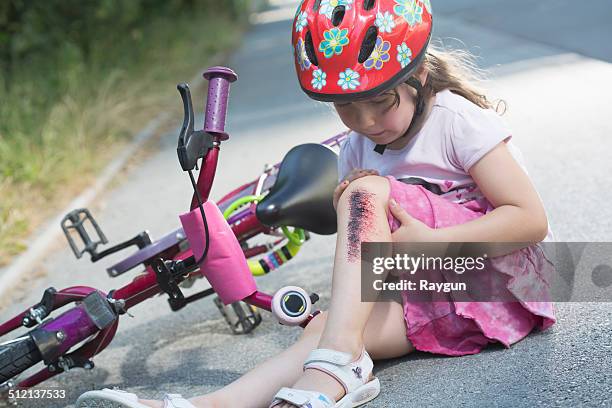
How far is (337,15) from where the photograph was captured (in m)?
3.03

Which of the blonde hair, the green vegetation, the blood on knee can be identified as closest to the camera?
the blood on knee

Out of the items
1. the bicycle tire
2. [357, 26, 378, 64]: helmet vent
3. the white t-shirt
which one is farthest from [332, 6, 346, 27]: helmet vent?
the bicycle tire

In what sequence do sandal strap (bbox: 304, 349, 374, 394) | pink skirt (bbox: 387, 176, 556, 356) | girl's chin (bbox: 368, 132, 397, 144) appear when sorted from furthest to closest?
girl's chin (bbox: 368, 132, 397, 144)
pink skirt (bbox: 387, 176, 556, 356)
sandal strap (bbox: 304, 349, 374, 394)

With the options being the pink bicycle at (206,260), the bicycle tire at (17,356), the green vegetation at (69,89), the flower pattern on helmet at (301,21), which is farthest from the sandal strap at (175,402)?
the green vegetation at (69,89)

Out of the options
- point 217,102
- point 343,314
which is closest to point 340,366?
point 343,314

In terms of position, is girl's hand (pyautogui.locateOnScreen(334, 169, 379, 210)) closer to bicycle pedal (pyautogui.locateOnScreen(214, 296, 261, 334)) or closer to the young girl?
the young girl

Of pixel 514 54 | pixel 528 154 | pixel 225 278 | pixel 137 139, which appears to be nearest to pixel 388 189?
pixel 225 278

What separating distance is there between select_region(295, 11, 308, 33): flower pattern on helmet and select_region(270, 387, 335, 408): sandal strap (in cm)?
123

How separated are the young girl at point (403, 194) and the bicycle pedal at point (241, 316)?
2.80 feet

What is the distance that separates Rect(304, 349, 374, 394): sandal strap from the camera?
264 centimetres

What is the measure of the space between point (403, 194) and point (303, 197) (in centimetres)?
71

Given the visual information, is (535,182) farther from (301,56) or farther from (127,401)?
(127,401)

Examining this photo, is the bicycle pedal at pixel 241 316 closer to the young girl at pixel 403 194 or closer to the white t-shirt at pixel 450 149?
the young girl at pixel 403 194

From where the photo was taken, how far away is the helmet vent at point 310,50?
9.96 feet
